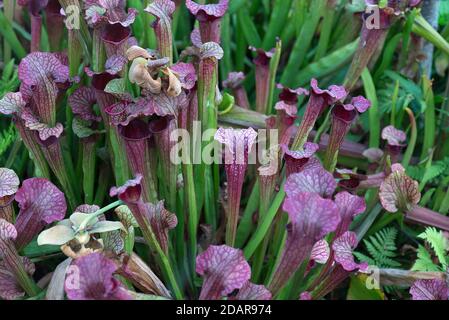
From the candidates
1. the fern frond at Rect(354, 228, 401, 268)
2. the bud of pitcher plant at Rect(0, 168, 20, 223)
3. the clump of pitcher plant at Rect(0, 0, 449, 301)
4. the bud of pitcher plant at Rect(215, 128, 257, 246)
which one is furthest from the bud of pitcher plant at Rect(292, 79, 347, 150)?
the bud of pitcher plant at Rect(0, 168, 20, 223)

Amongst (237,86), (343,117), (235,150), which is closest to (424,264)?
(343,117)

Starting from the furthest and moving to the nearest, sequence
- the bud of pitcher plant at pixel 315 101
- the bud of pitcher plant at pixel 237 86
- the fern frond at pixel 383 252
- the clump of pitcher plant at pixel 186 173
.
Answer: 1. the bud of pitcher plant at pixel 237 86
2. the fern frond at pixel 383 252
3. the bud of pitcher plant at pixel 315 101
4. the clump of pitcher plant at pixel 186 173

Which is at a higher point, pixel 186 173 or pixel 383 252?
pixel 186 173

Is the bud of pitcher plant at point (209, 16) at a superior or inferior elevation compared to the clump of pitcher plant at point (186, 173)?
superior

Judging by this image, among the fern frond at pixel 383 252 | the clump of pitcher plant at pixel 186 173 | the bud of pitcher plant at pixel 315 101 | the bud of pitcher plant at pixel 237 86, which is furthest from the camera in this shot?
the bud of pitcher plant at pixel 237 86

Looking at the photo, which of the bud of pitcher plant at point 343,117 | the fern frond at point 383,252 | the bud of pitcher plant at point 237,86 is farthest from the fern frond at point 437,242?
the bud of pitcher plant at point 237,86

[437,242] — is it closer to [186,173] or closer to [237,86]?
[186,173]

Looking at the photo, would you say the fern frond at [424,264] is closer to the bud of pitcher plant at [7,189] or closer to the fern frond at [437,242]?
the fern frond at [437,242]

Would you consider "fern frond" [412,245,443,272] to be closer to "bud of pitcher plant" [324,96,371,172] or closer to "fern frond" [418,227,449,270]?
"fern frond" [418,227,449,270]

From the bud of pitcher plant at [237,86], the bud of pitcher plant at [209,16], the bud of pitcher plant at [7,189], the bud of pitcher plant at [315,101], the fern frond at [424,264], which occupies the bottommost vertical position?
the fern frond at [424,264]

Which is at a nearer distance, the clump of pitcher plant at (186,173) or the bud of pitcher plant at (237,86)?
the clump of pitcher plant at (186,173)

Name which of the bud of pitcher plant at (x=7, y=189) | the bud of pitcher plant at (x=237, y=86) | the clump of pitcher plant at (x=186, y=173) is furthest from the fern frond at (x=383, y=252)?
the bud of pitcher plant at (x=7, y=189)
